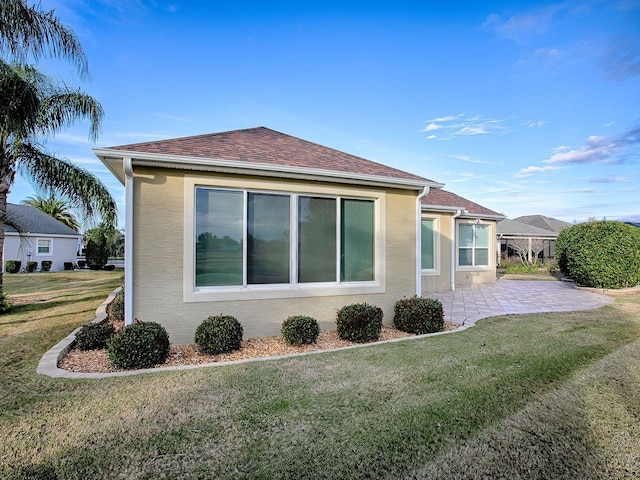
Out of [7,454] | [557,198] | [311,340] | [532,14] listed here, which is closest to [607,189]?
[557,198]

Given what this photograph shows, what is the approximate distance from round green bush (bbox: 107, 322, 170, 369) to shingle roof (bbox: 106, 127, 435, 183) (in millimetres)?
3109

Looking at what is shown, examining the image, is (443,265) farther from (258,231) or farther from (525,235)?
(525,235)

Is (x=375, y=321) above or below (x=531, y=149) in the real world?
below

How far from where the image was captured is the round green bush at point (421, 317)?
725 centimetres

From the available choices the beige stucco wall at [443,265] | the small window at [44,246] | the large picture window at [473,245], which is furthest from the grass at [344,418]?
the small window at [44,246]

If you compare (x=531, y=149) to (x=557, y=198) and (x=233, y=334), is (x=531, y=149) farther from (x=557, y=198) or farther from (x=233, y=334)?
(x=233, y=334)

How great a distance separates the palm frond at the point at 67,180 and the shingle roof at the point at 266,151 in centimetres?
620

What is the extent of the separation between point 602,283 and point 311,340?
13.8m

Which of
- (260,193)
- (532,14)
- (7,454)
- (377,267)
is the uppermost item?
(532,14)

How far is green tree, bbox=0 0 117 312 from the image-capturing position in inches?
300

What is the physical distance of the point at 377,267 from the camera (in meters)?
7.85

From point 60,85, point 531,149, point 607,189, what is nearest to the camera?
point 60,85

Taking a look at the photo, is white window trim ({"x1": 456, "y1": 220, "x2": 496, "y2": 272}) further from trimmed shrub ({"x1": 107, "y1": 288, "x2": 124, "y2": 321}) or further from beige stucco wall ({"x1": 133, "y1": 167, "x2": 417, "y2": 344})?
trimmed shrub ({"x1": 107, "y1": 288, "x2": 124, "y2": 321})

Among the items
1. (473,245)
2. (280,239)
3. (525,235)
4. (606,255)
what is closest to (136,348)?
(280,239)
